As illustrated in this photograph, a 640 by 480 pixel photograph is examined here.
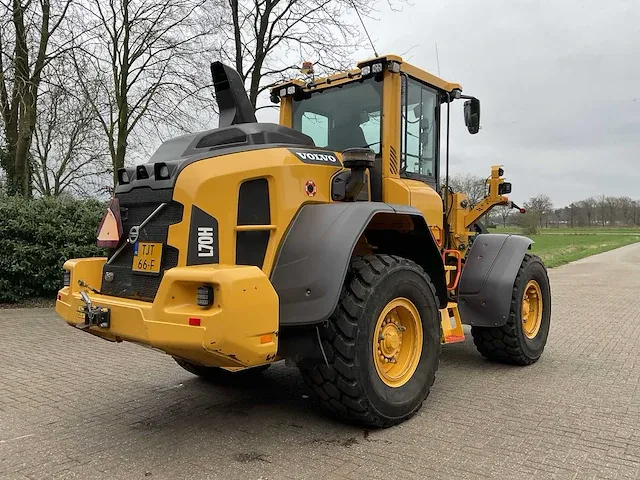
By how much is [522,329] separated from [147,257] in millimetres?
3798

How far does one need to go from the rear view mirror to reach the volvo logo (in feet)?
11.0

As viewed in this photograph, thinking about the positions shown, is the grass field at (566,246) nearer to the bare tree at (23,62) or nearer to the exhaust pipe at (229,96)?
the exhaust pipe at (229,96)

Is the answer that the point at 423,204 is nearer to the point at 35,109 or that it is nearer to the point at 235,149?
A: the point at 235,149

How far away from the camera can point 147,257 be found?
365 centimetres

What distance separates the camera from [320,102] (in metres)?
5.09

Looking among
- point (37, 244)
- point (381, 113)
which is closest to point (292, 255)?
point (381, 113)

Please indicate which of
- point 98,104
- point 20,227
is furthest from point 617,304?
point 98,104

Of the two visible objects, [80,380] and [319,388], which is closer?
[319,388]

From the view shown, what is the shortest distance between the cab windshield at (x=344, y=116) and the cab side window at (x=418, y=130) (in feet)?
0.85

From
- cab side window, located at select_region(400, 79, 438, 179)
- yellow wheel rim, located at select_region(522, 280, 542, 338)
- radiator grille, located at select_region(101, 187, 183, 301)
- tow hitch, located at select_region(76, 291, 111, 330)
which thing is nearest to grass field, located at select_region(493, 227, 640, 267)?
yellow wheel rim, located at select_region(522, 280, 542, 338)

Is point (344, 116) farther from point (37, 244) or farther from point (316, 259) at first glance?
point (37, 244)

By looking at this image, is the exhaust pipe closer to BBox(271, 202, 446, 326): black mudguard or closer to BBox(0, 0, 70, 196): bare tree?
BBox(271, 202, 446, 326): black mudguard

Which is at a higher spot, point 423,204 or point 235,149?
point 235,149

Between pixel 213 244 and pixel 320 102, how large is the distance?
87.7 inches
